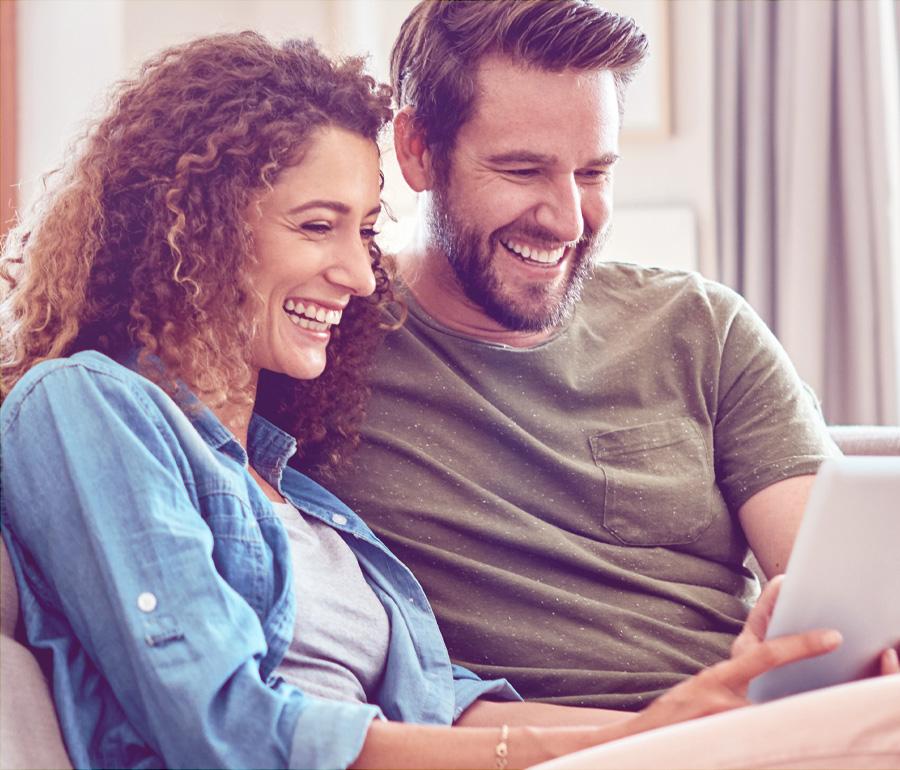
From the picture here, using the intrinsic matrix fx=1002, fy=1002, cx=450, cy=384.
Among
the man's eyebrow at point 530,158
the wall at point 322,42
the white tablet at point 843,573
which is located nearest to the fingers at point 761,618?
the white tablet at point 843,573

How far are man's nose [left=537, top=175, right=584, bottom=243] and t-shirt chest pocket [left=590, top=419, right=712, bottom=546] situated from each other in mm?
284

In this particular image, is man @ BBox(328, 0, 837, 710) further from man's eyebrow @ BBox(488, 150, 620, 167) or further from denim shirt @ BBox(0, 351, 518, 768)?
denim shirt @ BBox(0, 351, 518, 768)

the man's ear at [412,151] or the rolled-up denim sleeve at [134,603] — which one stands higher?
the man's ear at [412,151]

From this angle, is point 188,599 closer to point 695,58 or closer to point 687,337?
point 687,337

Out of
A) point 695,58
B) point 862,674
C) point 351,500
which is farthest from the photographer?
point 695,58

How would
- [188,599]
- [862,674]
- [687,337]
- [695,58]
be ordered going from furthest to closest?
[695,58] < [687,337] < [862,674] < [188,599]

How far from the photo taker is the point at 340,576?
103 centimetres

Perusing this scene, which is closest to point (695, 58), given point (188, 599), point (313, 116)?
point (313, 116)

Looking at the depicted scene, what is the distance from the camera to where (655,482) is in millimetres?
1299

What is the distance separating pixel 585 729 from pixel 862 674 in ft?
0.93

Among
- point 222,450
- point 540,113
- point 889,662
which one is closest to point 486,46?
point 540,113

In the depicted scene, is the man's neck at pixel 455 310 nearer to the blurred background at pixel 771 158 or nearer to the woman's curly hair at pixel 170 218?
the woman's curly hair at pixel 170 218

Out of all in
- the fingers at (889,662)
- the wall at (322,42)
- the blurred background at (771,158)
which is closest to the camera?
the fingers at (889,662)

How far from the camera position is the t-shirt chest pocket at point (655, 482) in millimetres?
1285
